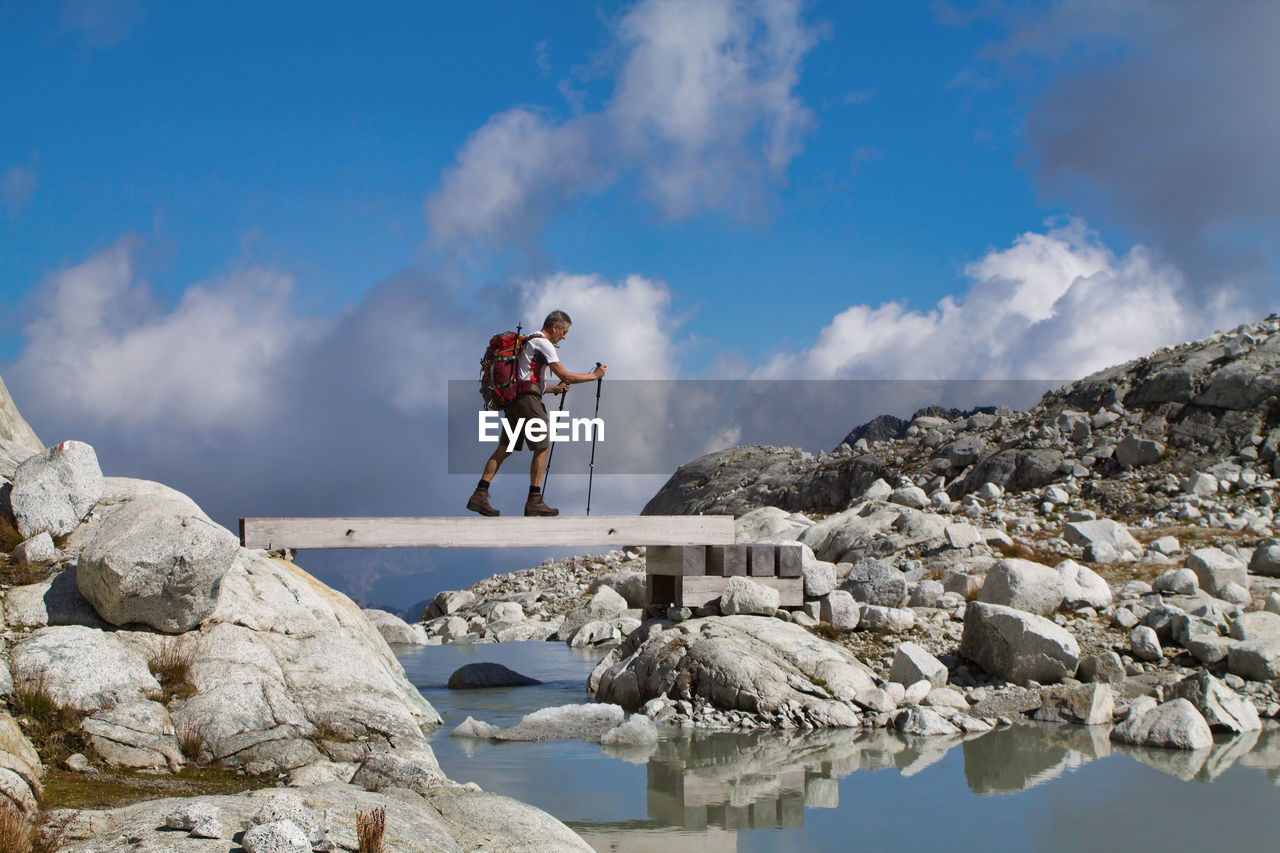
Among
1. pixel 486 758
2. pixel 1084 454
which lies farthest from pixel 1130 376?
pixel 486 758

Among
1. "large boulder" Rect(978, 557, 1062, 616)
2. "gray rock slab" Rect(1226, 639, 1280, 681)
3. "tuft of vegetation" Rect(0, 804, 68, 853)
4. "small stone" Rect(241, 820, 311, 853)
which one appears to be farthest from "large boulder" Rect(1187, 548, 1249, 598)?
"tuft of vegetation" Rect(0, 804, 68, 853)

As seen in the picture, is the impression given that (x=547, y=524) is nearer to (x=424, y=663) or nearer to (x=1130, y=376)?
(x=424, y=663)

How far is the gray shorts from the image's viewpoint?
45.2 ft

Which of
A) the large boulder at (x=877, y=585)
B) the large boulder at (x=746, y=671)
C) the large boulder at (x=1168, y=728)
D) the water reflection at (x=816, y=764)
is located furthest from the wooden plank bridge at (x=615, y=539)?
the large boulder at (x=1168, y=728)

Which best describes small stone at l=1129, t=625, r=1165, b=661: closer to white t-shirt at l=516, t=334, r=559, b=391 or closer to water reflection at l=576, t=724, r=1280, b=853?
water reflection at l=576, t=724, r=1280, b=853

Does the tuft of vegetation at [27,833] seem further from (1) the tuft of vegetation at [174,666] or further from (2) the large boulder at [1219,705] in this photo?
(2) the large boulder at [1219,705]

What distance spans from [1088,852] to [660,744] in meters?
5.15

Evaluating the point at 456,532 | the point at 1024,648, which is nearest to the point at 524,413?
the point at 456,532

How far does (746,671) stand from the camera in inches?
544

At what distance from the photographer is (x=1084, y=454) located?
42031 mm

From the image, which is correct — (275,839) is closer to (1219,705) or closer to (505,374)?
(505,374)

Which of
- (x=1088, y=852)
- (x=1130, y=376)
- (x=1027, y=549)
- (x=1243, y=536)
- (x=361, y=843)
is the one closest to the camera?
(x=361, y=843)

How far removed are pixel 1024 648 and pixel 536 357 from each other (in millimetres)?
7915

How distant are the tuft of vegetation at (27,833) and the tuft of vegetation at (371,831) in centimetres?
151
